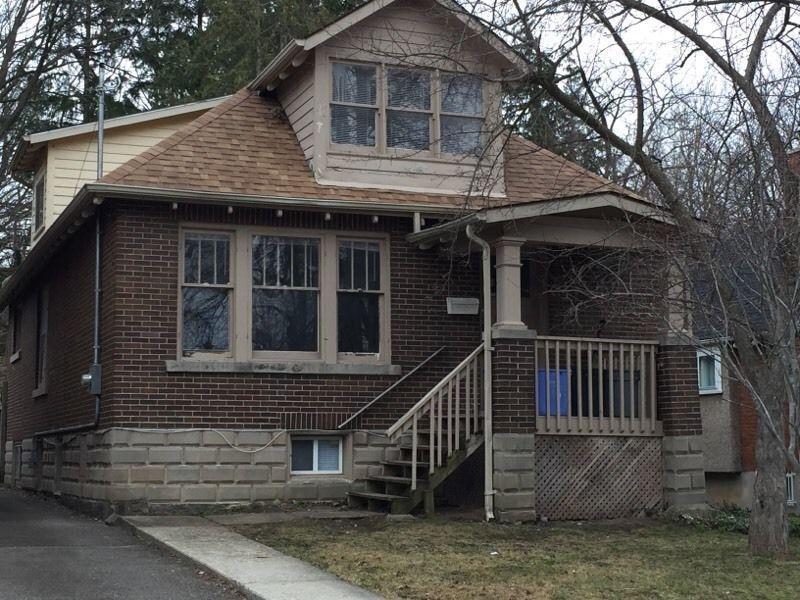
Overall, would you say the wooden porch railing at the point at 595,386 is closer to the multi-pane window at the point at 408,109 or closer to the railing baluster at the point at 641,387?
the railing baluster at the point at 641,387

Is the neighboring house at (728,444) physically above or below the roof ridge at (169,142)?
below

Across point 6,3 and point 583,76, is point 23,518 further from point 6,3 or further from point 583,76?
point 6,3

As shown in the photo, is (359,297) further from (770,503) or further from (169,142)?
(770,503)

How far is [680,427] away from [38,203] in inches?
476

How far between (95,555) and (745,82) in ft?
24.3

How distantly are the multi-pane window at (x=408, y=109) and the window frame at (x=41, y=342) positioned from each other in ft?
23.2

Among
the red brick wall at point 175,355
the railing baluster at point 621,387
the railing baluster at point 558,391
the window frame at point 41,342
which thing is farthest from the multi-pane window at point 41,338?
the railing baluster at point 621,387

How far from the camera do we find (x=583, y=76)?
11016mm

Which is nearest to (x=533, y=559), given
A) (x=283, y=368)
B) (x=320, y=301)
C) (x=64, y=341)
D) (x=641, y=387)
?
(x=641, y=387)

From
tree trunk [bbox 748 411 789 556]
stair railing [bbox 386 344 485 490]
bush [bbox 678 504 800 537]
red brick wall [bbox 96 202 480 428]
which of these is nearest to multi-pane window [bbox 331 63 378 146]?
red brick wall [bbox 96 202 480 428]

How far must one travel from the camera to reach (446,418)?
1398 centimetres

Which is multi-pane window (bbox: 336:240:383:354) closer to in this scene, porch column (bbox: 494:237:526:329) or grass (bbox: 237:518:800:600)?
porch column (bbox: 494:237:526:329)

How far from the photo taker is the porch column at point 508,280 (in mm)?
13047

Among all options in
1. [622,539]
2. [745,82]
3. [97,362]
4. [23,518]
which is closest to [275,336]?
[97,362]
